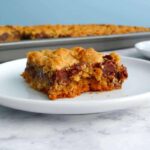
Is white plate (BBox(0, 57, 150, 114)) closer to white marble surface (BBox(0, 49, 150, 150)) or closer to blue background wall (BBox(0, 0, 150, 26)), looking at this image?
white marble surface (BBox(0, 49, 150, 150))

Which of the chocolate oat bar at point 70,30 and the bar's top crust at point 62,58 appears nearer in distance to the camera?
the bar's top crust at point 62,58

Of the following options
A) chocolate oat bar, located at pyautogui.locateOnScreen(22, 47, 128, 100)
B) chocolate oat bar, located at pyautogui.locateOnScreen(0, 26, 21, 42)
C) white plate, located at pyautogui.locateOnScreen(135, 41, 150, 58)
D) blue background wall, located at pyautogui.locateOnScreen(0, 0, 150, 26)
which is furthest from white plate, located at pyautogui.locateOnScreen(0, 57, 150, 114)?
blue background wall, located at pyautogui.locateOnScreen(0, 0, 150, 26)

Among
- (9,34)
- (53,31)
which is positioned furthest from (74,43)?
(9,34)

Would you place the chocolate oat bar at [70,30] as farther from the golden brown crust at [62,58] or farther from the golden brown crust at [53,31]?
the golden brown crust at [62,58]

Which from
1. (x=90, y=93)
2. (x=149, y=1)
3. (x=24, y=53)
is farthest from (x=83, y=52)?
(x=149, y=1)

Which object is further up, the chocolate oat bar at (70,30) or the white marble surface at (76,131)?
the chocolate oat bar at (70,30)

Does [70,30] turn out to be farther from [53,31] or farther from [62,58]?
[62,58]

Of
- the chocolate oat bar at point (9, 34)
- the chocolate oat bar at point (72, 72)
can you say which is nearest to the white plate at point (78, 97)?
the chocolate oat bar at point (72, 72)
